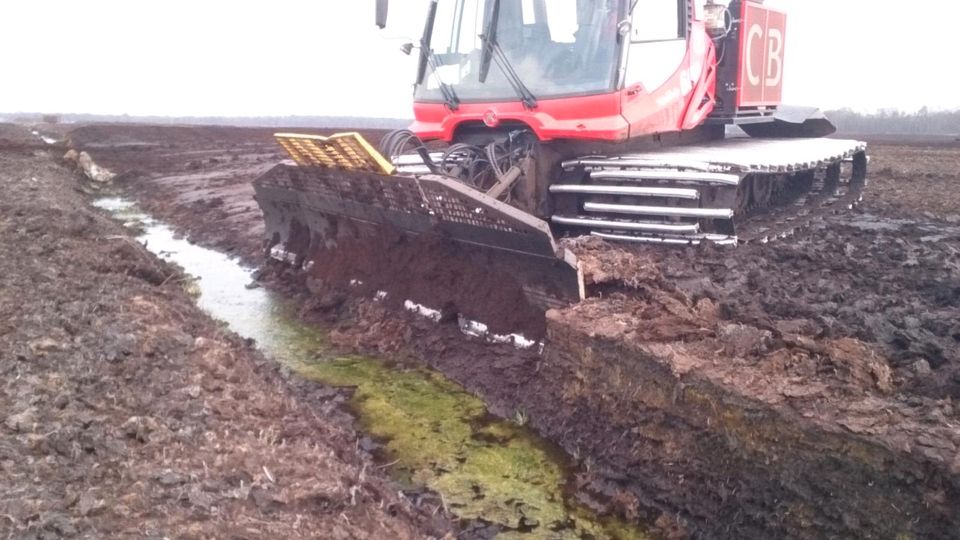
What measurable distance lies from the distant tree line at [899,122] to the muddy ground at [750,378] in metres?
44.2

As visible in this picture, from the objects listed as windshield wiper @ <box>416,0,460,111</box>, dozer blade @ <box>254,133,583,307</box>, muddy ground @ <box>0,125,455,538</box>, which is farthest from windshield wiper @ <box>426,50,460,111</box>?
muddy ground @ <box>0,125,455,538</box>

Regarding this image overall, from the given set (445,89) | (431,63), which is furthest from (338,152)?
(431,63)

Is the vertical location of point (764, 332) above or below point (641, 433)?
above

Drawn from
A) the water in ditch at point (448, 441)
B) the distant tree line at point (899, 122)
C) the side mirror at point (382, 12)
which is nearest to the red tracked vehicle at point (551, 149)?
the side mirror at point (382, 12)

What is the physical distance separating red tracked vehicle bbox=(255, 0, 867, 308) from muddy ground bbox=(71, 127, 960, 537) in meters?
0.46

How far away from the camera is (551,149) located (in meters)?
6.66

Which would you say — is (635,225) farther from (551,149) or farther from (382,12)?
(382,12)

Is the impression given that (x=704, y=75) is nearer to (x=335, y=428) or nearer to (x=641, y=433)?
(x=641, y=433)

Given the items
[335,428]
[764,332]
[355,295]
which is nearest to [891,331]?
[764,332]

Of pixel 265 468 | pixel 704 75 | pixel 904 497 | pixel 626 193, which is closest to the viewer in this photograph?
pixel 904 497

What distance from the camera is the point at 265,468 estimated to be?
140 inches

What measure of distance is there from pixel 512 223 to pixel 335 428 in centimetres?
172

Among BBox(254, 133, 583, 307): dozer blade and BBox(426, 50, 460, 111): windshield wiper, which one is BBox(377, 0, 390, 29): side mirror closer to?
BBox(426, 50, 460, 111): windshield wiper

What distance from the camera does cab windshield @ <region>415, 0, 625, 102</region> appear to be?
251 inches
